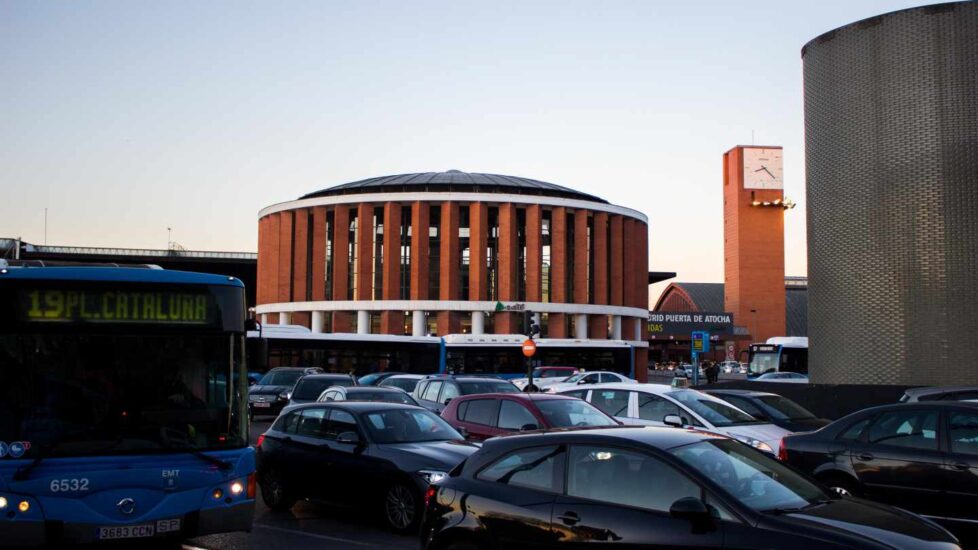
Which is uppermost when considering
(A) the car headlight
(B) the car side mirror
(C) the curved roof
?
(C) the curved roof

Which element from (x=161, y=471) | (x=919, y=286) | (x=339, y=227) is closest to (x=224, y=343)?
(x=161, y=471)

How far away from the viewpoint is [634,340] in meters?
82.8

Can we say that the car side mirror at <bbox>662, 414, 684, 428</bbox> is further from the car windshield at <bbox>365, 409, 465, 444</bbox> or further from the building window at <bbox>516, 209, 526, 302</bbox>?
the building window at <bbox>516, 209, 526, 302</bbox>

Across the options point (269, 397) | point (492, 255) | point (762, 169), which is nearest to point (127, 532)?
point (269, 397)

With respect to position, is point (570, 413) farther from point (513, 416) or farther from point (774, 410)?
point (774, 410)

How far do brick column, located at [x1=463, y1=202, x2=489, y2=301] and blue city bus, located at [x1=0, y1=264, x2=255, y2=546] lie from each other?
65107 millimetres

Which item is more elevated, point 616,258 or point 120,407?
point 616,258

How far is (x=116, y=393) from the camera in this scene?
782 centimetres

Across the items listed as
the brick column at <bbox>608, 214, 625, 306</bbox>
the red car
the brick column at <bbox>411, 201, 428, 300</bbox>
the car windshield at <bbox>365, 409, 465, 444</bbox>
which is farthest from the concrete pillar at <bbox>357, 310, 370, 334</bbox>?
the car windshield at <bbox>365, 409, 465, 444</bbox>

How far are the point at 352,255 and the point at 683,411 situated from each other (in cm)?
6425

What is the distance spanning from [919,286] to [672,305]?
122 m

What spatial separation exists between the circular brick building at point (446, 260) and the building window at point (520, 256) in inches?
4.1

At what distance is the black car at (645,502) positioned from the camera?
521cm

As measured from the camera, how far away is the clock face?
10819cm
